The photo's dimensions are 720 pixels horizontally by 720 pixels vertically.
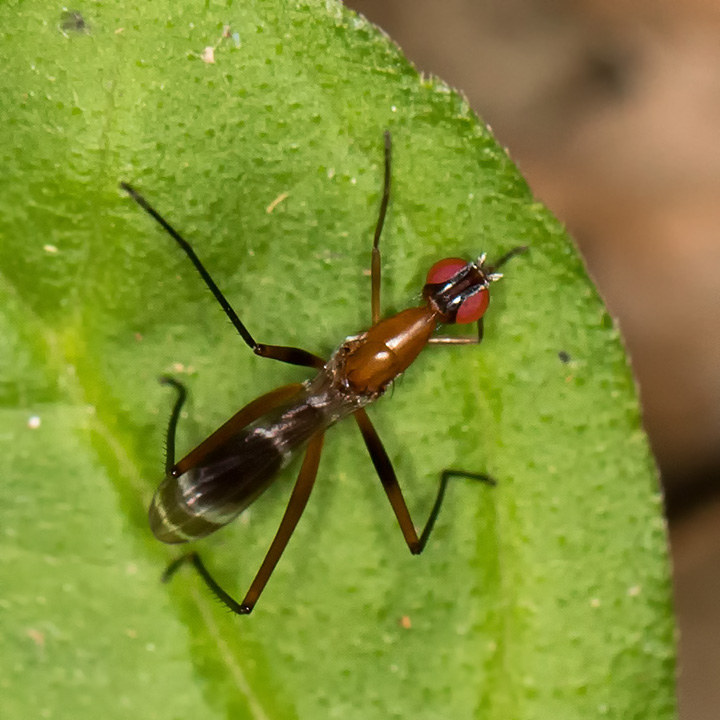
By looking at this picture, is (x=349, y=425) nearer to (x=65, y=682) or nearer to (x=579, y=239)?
(x=65, y=682)

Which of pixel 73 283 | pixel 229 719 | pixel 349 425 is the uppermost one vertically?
pixel 73 283

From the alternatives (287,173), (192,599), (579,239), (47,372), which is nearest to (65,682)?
(192,599)

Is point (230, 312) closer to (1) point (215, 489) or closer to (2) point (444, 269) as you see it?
(1) point (215, 489)

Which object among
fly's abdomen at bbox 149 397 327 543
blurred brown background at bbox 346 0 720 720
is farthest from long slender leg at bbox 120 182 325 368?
blurred brown background at bbox 346 0 720 720

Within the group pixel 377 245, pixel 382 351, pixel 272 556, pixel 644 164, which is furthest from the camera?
pixel 644 164

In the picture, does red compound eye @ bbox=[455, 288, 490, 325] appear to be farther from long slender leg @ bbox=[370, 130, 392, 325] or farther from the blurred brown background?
the blurred brown background

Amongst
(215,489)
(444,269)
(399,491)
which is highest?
(444,269)

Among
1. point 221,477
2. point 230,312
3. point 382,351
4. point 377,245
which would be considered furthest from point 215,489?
point 377,245
